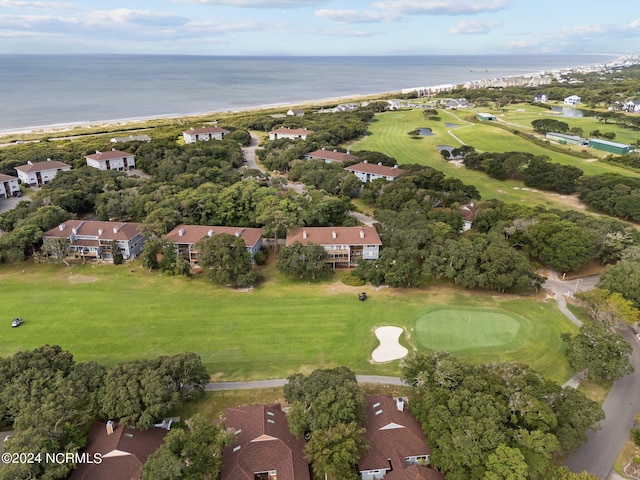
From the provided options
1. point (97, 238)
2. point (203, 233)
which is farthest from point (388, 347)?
point (97, 238)

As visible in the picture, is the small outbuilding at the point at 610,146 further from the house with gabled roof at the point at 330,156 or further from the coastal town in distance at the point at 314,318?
the house with gabled roof at the point at 330,156

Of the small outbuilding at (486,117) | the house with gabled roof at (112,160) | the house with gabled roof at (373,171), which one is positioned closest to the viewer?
the house with gabled roof at (373,171)

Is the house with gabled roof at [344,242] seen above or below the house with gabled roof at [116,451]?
above

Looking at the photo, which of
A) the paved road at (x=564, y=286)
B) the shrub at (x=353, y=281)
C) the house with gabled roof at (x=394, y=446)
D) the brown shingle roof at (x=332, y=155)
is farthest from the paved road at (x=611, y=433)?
the brown shingle roof at (x=332, y=155)

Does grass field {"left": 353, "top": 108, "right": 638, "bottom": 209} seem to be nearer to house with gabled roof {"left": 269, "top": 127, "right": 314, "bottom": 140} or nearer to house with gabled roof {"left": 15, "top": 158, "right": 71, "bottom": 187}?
house with gabled roof {"left": 269, "top": 127, "right": 314, "bottom": 140}

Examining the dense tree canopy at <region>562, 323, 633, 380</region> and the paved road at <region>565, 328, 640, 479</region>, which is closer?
the paved road at <region>565, 328, 640, 479</region>

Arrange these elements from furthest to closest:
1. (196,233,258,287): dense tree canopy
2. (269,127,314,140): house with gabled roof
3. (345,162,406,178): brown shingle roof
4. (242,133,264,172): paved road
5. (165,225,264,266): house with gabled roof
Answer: (269,127,314,140): house with gabled roof
(242,133,264,172): paved road
(345,162,406,178): brown shingle roof
(165,225,264,266): house with gabled roof
(196,233,258,287): dense tree canopy

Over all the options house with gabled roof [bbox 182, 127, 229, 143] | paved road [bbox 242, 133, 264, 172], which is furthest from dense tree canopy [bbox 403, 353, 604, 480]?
house with gabled roof [bbox 182, 127, 229, 143]
